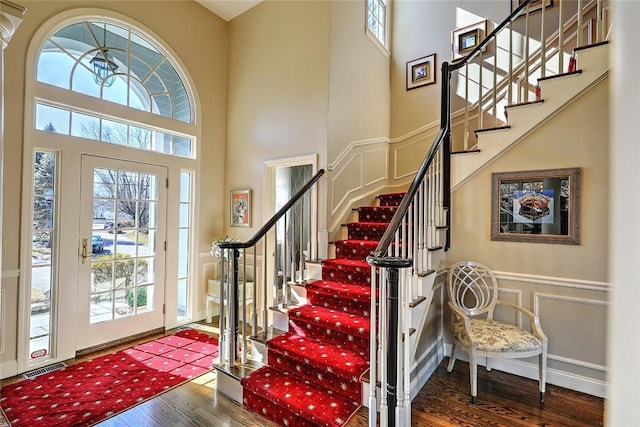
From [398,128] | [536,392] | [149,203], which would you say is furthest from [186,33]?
[536,392]

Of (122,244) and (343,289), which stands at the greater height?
(122,244)

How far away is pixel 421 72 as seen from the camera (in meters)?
4.53

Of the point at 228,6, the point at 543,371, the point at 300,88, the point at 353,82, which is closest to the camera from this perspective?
the point at 543,371

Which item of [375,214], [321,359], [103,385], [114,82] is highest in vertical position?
[114,82]

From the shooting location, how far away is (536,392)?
252 centimetres

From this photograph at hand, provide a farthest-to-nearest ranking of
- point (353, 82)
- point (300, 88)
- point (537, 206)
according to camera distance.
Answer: point (353, 82) < point (300, 88) < point (537, 206)

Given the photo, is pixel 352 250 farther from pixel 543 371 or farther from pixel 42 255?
pixel 42 255

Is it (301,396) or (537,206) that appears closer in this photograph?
(301,396)

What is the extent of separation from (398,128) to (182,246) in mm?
3475

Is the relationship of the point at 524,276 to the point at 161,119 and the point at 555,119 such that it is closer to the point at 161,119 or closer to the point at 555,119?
the point at 555,119

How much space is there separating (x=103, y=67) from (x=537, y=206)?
4.57 metres

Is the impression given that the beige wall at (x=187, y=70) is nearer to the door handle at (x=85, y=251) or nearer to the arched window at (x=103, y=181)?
the arched window at (x=103, y=181)

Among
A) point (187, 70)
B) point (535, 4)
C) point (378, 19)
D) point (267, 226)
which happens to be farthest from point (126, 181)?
point (535, 4)

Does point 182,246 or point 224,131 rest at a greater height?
point 224,131
